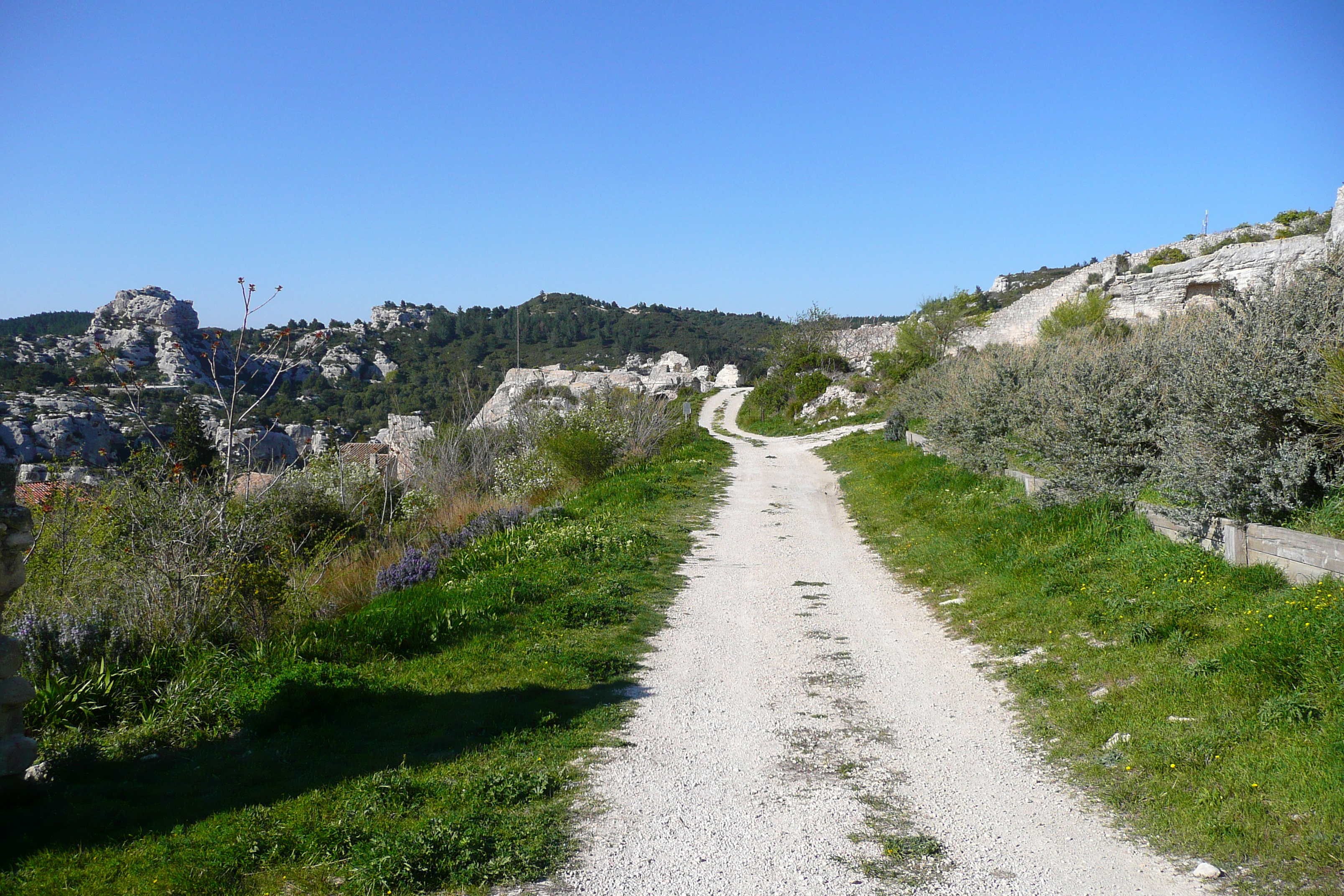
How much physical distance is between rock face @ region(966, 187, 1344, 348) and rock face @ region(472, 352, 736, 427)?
14.9 meters

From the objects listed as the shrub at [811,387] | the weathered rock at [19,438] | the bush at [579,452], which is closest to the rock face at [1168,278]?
the shrub at [811,387]

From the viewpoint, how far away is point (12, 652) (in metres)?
3.82

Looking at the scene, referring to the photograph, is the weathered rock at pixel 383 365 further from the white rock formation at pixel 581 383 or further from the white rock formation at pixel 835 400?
the white rock formation at pixel 835 400

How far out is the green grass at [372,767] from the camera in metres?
3.47

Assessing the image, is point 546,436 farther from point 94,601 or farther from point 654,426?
point 94,601

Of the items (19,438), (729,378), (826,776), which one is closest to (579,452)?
(19,438)

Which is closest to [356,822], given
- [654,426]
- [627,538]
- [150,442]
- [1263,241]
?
[150,442]

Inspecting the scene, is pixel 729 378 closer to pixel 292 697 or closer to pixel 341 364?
pixel 341 364

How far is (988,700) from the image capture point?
5.56 meters

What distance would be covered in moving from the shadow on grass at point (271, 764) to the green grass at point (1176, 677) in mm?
3194

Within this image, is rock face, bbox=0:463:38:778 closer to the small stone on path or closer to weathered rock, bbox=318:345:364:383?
the small stone on path

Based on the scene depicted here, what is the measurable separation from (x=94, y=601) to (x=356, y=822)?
3.51 m

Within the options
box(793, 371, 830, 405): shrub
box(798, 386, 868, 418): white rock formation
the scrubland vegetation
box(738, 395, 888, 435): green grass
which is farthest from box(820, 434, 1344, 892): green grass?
box(793, 371, 830, 405): shrub

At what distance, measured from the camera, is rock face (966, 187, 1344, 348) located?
77.9 ft
